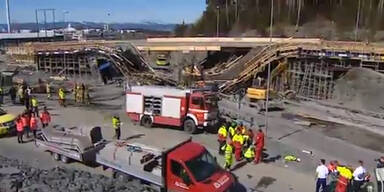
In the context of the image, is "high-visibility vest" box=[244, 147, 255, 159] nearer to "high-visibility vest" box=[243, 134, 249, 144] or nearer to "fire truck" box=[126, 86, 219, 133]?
"high-visibility vest" box=[243, 134, 249, 144]

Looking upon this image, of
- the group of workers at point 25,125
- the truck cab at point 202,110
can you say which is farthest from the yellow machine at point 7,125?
the truck cab at point 202,110

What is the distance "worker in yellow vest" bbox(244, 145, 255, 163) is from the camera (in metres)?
19.1

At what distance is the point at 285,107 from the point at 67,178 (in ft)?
69.0

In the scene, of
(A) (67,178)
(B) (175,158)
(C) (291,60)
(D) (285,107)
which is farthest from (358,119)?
(A) (67,178)

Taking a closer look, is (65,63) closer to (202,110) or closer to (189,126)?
(189,126)

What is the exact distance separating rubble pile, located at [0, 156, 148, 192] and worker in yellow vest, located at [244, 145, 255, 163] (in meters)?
5.45

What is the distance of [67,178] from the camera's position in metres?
15.7

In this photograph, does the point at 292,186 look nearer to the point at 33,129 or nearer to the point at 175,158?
the point at 175,158

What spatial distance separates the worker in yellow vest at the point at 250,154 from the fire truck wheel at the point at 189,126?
5.89 meters

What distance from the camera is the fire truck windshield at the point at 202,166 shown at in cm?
1421

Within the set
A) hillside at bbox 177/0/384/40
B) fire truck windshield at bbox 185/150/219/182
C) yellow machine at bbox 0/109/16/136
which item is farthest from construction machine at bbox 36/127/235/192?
hillside at bbox 177/0/384/40

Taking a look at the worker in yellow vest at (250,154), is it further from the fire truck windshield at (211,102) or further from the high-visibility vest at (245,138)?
the fire truck windshield at (211,102)

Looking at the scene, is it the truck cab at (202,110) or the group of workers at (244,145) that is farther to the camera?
the truck cab at (202,110)

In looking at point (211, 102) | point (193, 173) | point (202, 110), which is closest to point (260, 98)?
point (211, 102)
